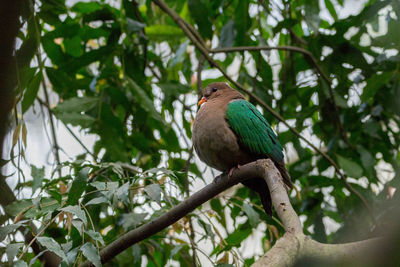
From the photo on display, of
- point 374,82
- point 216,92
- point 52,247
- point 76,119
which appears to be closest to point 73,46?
point 76,119

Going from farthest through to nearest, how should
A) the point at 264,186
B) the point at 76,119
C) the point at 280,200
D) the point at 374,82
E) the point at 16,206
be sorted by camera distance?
the point at 374,82 → the point at 76,119 → the point at 264,186 → the point at 16,206 → the point at 280,200

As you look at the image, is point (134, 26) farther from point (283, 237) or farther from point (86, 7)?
point (283, 237)

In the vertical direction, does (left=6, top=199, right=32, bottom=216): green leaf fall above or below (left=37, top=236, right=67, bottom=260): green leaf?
above

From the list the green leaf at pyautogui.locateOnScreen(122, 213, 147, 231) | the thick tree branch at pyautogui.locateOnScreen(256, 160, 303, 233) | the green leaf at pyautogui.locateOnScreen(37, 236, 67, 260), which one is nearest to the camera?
the thick tree branch at pyautogui.locateOnScreen(256, 160, 303, 233)

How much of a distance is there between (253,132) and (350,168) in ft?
2.97

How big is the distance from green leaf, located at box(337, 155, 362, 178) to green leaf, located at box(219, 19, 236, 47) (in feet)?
3.30

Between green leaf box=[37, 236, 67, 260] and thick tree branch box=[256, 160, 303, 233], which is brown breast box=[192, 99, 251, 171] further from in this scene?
green leaf box=[37, 236, 67, 260]

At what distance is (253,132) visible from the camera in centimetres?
279

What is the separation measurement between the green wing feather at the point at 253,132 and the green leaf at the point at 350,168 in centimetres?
72

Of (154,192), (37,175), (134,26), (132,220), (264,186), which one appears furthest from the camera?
(134,26)

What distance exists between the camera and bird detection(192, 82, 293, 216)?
2.75 meters

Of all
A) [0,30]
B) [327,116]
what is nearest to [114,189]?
[0,30]

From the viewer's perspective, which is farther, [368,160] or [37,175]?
[368,160]

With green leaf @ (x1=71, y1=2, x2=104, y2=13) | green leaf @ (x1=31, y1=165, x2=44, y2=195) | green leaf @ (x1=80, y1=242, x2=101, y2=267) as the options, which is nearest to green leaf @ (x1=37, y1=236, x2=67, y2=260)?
green leaf @ (x1=80, y1=242, x2=101, y2=267)
